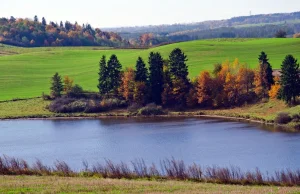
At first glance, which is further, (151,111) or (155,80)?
(155,80)

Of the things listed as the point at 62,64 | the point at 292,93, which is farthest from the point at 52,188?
the point at 62,64

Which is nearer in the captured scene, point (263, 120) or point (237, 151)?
point (237, 151)

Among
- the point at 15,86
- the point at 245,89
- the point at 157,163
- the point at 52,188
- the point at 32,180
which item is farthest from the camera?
the point at 15,86

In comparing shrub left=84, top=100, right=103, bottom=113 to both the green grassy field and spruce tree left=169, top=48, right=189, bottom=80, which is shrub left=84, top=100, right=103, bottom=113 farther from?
spruce tree left=169, top=48, right=189, bottom=80

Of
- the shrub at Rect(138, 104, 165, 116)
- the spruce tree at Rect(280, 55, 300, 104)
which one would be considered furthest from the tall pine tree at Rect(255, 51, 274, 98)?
the shrub at Rect(138, 104, 165, 116)

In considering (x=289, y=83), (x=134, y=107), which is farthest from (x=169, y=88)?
(x=289, y=83)

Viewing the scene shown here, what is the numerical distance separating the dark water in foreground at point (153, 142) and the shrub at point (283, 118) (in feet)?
7.30

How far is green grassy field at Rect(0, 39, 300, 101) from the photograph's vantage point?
312 feet

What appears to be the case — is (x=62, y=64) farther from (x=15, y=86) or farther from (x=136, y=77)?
(x=136, y=77)

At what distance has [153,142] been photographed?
184 ft

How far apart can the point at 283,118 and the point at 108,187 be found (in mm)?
37132

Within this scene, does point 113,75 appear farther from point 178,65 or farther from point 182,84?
point 182,84

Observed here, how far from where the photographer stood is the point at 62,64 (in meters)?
118

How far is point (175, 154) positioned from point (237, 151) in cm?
497
